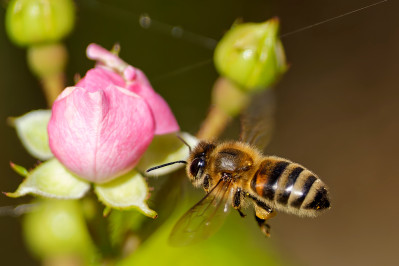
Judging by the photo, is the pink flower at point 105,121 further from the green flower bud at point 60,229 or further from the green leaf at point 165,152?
the green flower bud at point 60,229

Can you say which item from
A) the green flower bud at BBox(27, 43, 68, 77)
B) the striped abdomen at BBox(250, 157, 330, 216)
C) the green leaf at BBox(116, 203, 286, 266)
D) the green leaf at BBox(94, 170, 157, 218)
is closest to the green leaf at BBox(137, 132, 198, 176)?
the green leaf at BBox(94, 170, 157, 218)

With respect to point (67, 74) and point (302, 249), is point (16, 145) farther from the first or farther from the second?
point (302, 249)

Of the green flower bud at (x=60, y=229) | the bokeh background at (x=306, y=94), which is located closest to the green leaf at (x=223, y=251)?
the bokeh background at (x=306, y=94)

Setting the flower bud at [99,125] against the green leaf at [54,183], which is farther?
the green leaf at [54,183]

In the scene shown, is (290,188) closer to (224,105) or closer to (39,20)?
(224,105)

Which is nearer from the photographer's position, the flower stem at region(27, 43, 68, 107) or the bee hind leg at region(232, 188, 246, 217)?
the bee hind leg at region(232, 188, 246, 217)

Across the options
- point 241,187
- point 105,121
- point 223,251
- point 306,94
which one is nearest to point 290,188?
point 241,187

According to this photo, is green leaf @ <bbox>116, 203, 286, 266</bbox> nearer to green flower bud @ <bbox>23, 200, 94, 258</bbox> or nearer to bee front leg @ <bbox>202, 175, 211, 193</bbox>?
green flower bud @ <bbox>23, 200, 94, 258</bbox>
